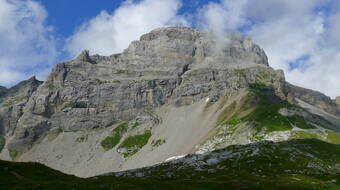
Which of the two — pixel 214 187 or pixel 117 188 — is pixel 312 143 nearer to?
pixel 214 187

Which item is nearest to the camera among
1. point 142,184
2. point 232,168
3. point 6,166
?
point 142,184

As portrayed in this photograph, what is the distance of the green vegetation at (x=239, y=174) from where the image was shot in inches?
2429

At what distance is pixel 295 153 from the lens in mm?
130625

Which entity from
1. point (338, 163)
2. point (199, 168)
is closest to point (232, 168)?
point (199, 168)

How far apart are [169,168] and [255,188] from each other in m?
65.9

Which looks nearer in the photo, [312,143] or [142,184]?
[142,184]

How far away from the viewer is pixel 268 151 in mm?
129625

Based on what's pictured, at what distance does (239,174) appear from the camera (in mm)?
91125

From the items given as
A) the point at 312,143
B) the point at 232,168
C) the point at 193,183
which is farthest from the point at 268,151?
the point at 193,183

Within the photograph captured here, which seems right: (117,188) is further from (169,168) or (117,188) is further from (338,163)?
(338,163)

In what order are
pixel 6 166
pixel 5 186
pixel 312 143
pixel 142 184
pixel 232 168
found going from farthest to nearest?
1. pixel 312 143
2. pixel 232 168
3. pixel 6 166
4. pixel 142 184
5. pixel 5 186

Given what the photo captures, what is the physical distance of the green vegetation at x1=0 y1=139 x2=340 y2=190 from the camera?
61.7 m

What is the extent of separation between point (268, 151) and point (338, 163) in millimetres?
23249

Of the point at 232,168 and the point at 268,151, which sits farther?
the point at 268,151
